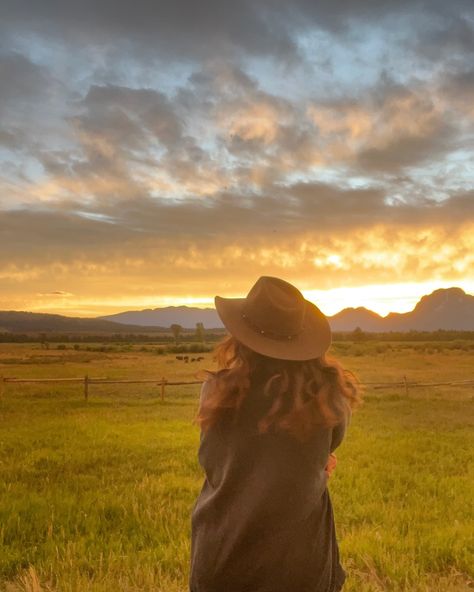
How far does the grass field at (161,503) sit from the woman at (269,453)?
8.37ft

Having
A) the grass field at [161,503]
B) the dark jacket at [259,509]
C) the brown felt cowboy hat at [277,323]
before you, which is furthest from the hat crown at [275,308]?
the grass field at [161,503]

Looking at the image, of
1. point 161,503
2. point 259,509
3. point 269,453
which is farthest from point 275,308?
point 161,503

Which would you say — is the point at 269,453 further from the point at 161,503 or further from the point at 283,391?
the point at 161,503

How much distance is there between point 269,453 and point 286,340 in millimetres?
543

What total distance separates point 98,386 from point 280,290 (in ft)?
104

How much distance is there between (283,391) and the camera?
9.05ft

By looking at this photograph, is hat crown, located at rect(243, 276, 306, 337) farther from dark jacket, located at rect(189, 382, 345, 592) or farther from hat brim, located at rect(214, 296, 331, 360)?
dark jacket, located at rect(189, 382, 345, 592)

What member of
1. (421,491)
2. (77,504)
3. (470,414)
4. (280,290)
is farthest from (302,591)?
(470,414)

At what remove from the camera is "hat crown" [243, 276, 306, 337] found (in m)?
2.87

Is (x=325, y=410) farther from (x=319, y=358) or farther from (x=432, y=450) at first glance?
(x=432, y=450)

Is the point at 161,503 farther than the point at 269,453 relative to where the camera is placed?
Yes

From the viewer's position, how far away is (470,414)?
20828 mm

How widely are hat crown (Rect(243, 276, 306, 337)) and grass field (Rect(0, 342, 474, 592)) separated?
3218 millimetres

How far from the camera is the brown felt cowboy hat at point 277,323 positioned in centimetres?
279
